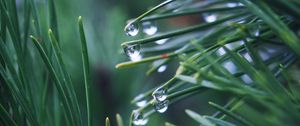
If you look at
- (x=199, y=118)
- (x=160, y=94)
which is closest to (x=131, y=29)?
(x=160, y=94)

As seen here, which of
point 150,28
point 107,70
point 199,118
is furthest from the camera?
point 107,70

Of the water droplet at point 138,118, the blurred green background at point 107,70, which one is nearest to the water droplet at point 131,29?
the water droplet at point 138,118

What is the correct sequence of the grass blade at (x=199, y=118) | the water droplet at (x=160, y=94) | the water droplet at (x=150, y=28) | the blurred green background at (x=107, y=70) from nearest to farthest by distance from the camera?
1. the grass blade at (x=199, y=118)
2. the water droplet at (x=160, y=94)
3. the water droplet at (x=150, y=28)
4. the blurred green background at (x=107, y=70)

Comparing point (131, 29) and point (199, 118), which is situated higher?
point (131, 29)

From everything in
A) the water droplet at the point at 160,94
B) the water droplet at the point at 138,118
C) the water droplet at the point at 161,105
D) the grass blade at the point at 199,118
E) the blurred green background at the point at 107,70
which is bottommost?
the grass blade at the point at 199,118

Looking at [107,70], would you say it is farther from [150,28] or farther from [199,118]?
[199,118]

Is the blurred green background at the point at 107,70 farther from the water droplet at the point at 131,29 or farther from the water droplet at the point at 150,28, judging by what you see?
the water droplet at the point at 131,29

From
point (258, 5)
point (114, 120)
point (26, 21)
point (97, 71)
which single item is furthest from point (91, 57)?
point (258, 5)

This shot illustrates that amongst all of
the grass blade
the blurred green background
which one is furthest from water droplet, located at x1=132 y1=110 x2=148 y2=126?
the blurred green background

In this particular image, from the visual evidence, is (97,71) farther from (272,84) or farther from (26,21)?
(272,84)

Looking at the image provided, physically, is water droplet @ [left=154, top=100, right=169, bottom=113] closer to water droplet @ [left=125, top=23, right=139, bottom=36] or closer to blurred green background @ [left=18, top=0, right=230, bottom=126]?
water droplet @ [left=125, top=23, right=139, bottom=36]

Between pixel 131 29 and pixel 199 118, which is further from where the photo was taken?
pixel 131 29
